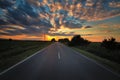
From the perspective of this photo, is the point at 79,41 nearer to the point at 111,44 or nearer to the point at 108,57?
the point at 111,44

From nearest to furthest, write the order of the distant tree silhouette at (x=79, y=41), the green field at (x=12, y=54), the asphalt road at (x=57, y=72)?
the asphalt road at (x=57, y=72)
the green field at (x=12, y=54)
the distant tree silhouette at (x=79, y=41)

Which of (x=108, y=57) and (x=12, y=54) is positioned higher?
(x=12, y=54)

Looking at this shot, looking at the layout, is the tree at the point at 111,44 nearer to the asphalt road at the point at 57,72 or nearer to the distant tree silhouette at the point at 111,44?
the distant tree silhouette at the point at 111,44

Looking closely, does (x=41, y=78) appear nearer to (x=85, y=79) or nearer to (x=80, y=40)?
(x=85, y=79)

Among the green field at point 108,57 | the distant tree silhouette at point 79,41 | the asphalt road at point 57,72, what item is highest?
the distant tree silhouette at point 79,41

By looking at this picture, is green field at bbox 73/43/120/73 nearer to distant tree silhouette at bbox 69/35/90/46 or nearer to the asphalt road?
the asphalt road

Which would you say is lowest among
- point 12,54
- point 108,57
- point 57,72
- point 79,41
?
point 108,57

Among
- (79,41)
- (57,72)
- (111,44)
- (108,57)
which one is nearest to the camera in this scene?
(57,72)

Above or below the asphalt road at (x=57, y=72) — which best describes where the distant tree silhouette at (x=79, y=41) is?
above

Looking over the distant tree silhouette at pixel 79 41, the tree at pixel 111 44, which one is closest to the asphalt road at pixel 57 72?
the tree at pixel 111 44

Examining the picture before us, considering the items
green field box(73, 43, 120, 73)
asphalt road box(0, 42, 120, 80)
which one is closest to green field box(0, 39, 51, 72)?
asphalt road box(0, 42, 120, 80)

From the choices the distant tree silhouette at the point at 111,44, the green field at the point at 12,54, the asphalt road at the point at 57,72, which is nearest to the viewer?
the asphalt road at the point at 57,72

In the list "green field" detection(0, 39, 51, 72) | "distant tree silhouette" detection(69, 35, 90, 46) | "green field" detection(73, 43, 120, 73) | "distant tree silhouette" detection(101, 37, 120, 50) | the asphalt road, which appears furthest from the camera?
"distant tree silhouette" detection(69, 35, 90, 46)

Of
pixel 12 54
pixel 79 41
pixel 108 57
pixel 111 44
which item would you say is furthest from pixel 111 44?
pixel 79 41
